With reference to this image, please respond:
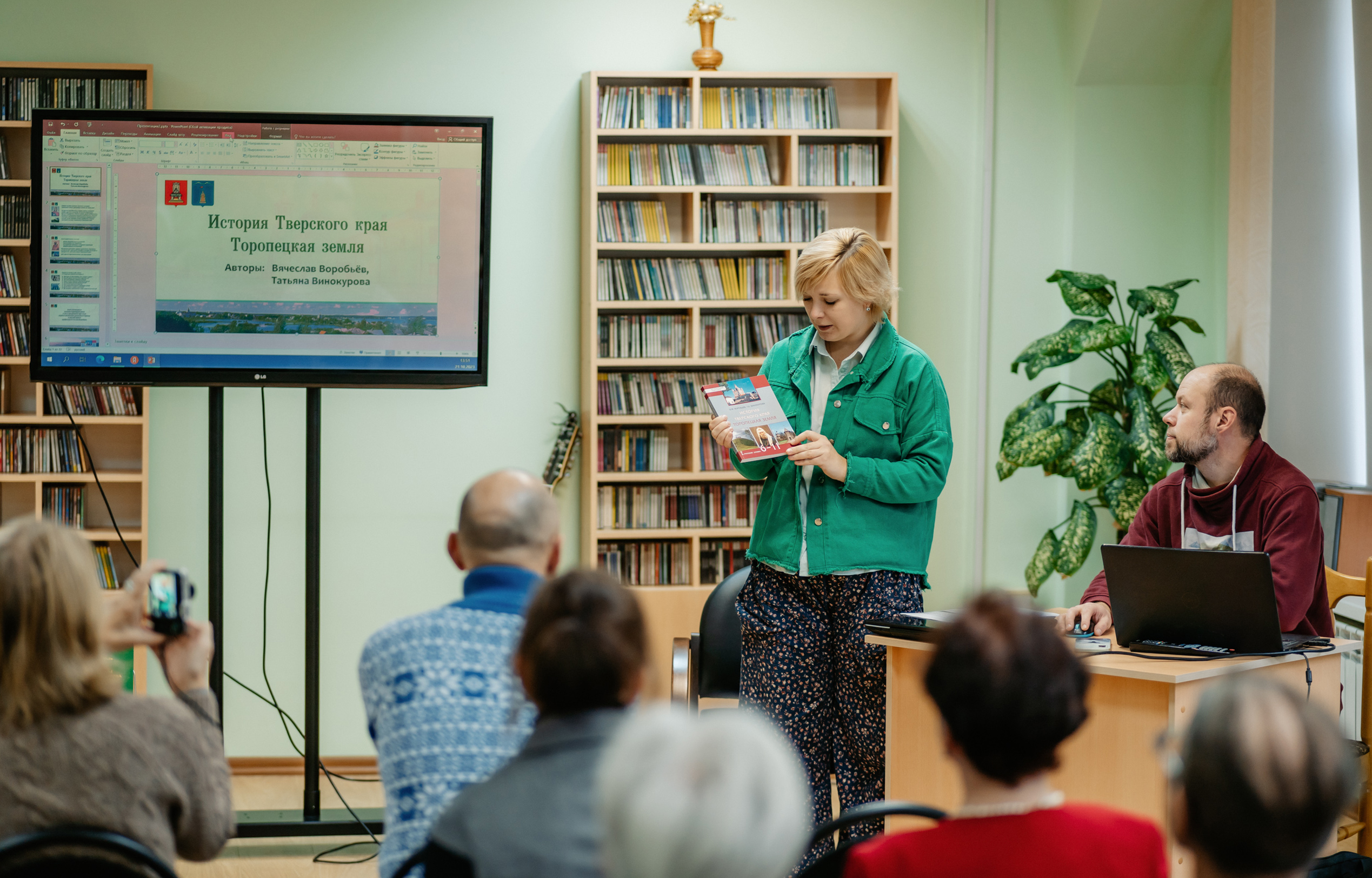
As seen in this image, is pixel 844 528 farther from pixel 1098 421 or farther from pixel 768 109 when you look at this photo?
pixel 768 109

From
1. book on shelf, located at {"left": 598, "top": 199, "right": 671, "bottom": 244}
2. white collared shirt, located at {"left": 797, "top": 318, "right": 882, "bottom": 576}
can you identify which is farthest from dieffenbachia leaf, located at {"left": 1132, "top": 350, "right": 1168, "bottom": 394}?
book on shelf, located at {"left": 598, "top": 199, "right": 671, "bottom": 244}

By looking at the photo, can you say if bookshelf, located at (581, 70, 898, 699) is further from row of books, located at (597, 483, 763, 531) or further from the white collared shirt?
the white collared shirt

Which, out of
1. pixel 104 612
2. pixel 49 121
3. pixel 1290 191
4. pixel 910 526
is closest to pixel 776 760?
pixel 104 612

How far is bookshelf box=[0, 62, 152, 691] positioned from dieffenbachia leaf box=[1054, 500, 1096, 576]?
3403mm

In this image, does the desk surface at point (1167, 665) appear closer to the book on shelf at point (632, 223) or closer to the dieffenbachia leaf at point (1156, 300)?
the dieffenbachia leaf at point (1156, 300)

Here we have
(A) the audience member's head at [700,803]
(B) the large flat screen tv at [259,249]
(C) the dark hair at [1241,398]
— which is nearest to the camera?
(A) the audience member's head at [700,803]

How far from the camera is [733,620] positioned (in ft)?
10.3

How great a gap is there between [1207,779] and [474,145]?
262 cm

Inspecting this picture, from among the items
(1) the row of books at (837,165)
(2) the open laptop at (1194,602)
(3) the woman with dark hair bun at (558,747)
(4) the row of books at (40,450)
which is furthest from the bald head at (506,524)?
(4) the row of books at (40,450)

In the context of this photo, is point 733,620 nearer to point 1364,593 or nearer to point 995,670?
point 1364,593

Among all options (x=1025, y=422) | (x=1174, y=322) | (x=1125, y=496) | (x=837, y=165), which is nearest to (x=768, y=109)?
(x=837, y=165)

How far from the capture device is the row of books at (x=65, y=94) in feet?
13.7

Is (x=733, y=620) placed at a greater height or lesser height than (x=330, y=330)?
lesser

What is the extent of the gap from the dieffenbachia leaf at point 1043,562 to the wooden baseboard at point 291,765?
263 centimetres
